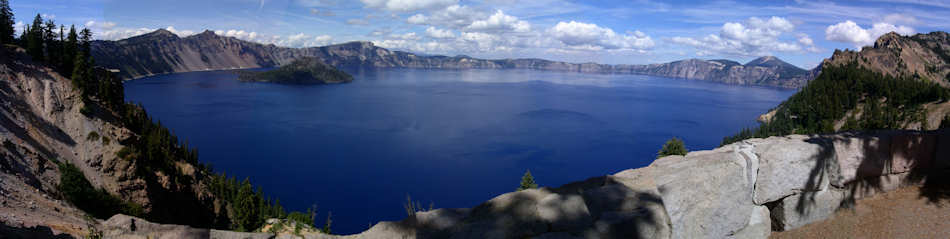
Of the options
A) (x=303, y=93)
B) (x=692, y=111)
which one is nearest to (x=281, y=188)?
(x=303, y=93)

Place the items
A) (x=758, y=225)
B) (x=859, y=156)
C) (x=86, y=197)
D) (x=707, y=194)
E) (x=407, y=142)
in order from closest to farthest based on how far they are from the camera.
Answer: (x=707, y=194) < (x=758, y=225) < (x=859, y=156) < (x=86, y=197) < (x=407, y=142)

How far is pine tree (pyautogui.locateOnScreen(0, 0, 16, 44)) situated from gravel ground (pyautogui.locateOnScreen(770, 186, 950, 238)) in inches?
2934

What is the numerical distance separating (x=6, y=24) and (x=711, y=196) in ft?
257

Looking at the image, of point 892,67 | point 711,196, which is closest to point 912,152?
point 711,196

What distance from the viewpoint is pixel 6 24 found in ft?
171

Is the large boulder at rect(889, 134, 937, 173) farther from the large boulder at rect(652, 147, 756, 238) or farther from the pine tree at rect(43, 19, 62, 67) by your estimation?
the pine tree at rect(43, 19, 62, 67)

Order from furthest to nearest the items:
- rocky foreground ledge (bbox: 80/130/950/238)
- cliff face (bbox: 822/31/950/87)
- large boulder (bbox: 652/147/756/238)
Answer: cliff face (bbox: 822/31/950/87) → large boulder (bbox: 652/147/756/238) → rocky foreground ledge (bbox: 80/130/950/238)

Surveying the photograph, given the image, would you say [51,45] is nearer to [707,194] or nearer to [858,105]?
[707,194]

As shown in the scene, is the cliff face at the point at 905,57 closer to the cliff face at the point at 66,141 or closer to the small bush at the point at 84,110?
the cliff face at the point at 66,141

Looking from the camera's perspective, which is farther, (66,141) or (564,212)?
(66,141)

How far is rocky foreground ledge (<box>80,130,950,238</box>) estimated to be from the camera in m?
5.60

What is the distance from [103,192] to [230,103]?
105 metres

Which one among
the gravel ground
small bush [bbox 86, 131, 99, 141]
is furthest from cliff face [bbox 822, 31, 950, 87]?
small bush [bbox 86, 131, 99, 141]

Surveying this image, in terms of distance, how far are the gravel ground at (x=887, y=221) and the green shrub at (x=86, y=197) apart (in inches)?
1479
